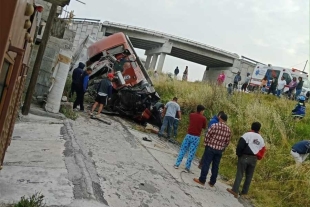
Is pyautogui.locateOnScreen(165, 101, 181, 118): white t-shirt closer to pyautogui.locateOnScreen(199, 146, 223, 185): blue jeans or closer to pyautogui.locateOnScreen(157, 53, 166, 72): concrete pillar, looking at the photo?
pyautogui.locateOnScreen(199, 146, 223, 185): blue jeans

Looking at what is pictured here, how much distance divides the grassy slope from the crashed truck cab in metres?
1.52

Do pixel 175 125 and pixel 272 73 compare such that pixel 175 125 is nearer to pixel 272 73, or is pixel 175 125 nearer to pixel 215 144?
pixel 215 144

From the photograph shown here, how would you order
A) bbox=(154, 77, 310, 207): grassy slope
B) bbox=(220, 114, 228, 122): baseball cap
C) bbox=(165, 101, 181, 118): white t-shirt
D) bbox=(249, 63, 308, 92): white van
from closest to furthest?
bbox=(220, 114, 228, 122): baseball cap, bbox=(154, 77, 310, 207): grassy slope, bbox=(165, 101, 181, 118): white t-shirt, bbox=(249, 63, 308, 92): white van

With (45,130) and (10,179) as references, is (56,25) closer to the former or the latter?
(45,130)

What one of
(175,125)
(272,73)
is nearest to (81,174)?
(175,125)

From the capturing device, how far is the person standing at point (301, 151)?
25.6 feet

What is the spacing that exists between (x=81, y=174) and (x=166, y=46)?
31.3 m

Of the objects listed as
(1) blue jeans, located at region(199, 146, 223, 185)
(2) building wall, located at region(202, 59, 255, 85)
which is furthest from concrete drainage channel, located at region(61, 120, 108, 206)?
(2) building wall, located at region(202, 59, 255, 85)

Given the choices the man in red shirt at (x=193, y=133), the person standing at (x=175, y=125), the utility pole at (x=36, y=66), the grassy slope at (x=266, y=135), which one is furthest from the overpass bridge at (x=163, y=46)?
the man in red shirt at (x=193, y=133)

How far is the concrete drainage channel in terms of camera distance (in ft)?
14.4

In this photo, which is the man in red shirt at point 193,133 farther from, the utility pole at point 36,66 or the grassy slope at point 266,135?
the utility pole at point 36,66

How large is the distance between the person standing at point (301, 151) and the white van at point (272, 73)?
13736 mm

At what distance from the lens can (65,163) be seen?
209 inches

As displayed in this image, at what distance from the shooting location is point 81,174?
16.3ft
